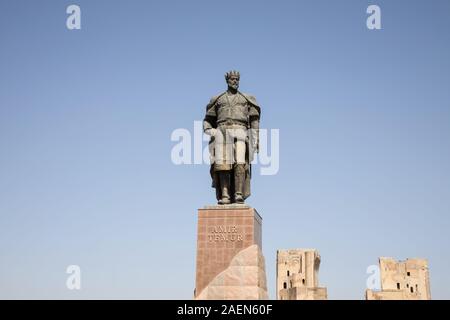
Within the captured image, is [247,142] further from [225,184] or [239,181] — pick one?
[225,184]

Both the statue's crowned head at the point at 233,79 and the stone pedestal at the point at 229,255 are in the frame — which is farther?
the statue's crowned head at the point at 233,79

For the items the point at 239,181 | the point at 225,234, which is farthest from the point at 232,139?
the point at 225,234

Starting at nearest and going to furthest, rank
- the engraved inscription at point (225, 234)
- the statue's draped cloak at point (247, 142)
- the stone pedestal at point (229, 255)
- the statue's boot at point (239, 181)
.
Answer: the stone pedestal at point (229, 255)
the engraved inscription at point (225, 234)
the statue's boot at point (239, 181)
the statue's draped cloak at point (247, 142)

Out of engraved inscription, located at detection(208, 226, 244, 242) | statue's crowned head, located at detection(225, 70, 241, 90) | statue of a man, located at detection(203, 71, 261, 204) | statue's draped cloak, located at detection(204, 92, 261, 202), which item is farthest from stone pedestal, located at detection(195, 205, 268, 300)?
statue's crowned head, located at detection(225, 70, 241, 90)

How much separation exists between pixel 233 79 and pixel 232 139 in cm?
159

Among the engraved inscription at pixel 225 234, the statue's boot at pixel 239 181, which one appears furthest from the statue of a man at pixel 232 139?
the engraved inscription at pixel 225 234

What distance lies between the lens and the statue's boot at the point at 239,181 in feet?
49.2

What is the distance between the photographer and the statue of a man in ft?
49.6

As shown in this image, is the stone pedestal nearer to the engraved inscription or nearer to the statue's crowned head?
the engraved inscription

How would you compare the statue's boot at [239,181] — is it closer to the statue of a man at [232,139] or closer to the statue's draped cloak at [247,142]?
the statue of a man at [232,139]

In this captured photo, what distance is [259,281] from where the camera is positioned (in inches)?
535
